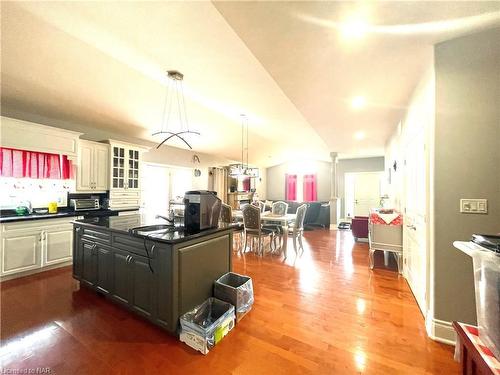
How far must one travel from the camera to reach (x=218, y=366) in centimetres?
146

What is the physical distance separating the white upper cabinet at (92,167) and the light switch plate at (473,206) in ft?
16.3

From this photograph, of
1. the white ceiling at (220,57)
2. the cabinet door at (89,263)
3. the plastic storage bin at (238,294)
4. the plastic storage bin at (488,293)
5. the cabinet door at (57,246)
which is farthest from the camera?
the cabinet door at (57,246)

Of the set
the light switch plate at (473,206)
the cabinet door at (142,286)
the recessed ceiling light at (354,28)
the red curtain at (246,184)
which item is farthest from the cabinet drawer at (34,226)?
the red curtain at (246,184)

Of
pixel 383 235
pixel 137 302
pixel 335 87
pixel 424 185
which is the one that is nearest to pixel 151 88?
pixel 335 87

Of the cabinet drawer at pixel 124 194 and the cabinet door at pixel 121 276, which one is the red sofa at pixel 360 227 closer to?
the cabinet door at pixel 121 276

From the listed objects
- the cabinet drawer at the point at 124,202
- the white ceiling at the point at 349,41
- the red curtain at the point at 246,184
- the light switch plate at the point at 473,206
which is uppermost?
the white ceiling at the point at 349,41

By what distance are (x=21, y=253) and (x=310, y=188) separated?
7.93 metres

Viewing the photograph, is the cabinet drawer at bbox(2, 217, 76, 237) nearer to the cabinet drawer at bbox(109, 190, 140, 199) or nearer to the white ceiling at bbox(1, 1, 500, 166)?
the cabinet drawer at bbox(109, 190, 140, 199)

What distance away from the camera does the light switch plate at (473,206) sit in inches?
62.7

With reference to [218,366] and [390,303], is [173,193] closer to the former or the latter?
[218,366]

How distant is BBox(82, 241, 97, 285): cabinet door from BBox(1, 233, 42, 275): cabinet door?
1.15 meters

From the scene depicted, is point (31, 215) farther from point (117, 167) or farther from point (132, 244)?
point (132, 244)

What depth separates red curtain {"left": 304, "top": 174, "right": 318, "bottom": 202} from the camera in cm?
833

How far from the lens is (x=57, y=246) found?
3.17 meters
